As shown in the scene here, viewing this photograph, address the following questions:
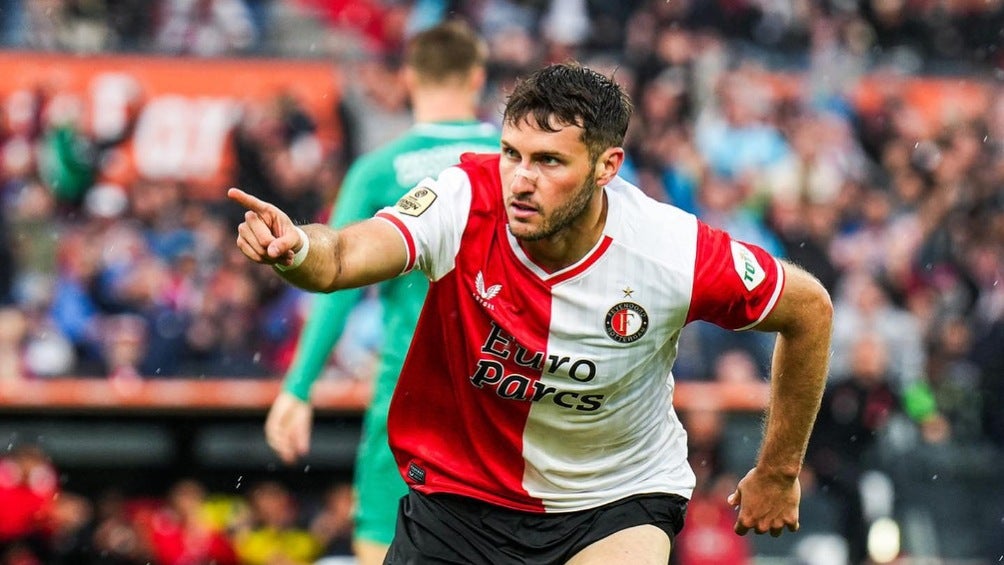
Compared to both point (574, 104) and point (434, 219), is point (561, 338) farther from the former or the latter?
point (574, 104)

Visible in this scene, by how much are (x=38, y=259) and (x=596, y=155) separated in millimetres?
8999

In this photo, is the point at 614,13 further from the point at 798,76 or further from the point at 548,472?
the point at 548,472

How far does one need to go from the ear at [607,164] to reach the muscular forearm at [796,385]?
0.69 m

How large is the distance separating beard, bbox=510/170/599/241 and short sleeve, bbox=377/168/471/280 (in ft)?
0.58

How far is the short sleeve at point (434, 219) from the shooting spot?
4.28 meters

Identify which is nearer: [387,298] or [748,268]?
[748,268]

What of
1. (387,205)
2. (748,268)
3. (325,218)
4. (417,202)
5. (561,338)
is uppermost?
(417,202)

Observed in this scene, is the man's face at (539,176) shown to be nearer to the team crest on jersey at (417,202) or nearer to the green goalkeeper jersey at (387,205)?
the team crest on jersey at (417,202)

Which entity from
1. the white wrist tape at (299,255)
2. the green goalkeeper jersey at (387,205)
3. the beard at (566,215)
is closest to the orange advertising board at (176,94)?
the green goalkeeper jersey at (387,205)

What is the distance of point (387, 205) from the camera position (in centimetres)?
595

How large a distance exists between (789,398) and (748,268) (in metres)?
0.49

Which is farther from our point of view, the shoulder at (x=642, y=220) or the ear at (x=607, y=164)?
the shoulder at (x=642, y=220)

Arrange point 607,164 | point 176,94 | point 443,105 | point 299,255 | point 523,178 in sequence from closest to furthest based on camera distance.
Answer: point 299,255
point 523,178
point 607,164
point 443,105
point 176,94

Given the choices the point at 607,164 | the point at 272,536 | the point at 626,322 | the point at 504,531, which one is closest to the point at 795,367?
the point at 626,322
